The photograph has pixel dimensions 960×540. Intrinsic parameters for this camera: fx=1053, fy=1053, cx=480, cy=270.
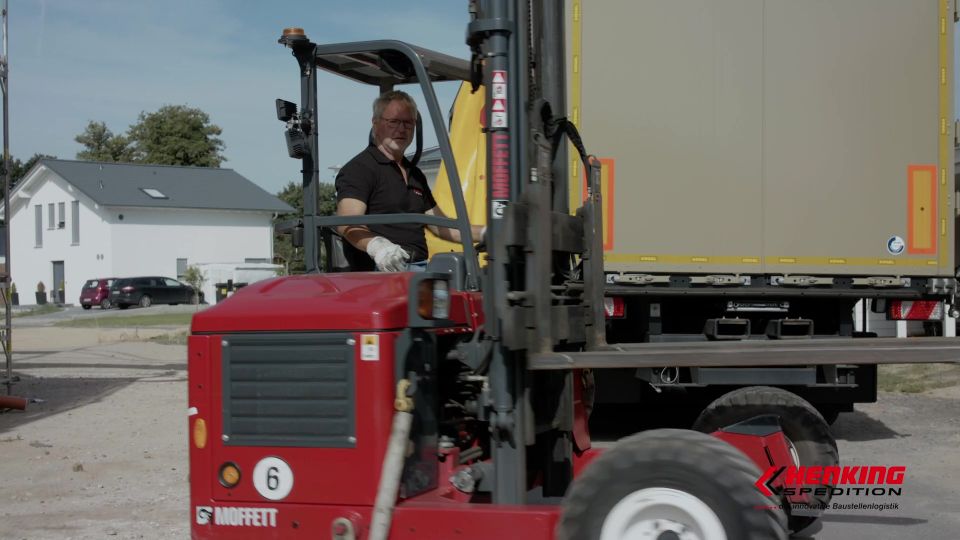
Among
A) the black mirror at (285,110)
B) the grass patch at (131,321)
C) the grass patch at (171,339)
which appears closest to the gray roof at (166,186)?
the grass patch at (131,321)

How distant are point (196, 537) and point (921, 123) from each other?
23.8 feet

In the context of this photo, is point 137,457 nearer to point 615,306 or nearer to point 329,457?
point 615,306

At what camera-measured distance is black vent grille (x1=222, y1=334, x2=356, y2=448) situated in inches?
169

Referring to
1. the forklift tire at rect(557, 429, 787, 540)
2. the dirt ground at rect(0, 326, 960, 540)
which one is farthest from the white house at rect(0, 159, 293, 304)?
the forklift tire at rect(557, 429, 787, 540)

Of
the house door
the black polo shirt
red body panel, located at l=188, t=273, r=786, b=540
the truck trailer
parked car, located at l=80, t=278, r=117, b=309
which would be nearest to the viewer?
red body panel, located at l=188, t=273, r=786, b=540

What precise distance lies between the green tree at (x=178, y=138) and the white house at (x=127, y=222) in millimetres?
14816

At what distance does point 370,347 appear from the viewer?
4.22m

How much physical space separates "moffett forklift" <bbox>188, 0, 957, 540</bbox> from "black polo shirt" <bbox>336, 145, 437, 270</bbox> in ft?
0.65

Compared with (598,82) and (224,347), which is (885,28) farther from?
(224,347)

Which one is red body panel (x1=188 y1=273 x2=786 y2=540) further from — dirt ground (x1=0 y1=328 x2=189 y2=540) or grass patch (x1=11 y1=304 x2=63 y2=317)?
grass patch (x1=11 y1=304 x2=63 y2=317)

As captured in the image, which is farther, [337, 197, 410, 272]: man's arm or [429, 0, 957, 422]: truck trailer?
[429, 0, 957, 422]: truck trailer

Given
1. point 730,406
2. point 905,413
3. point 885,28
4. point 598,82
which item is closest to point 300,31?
point 730,406

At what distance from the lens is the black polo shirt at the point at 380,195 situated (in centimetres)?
496

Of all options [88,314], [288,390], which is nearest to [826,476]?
[288,390]
